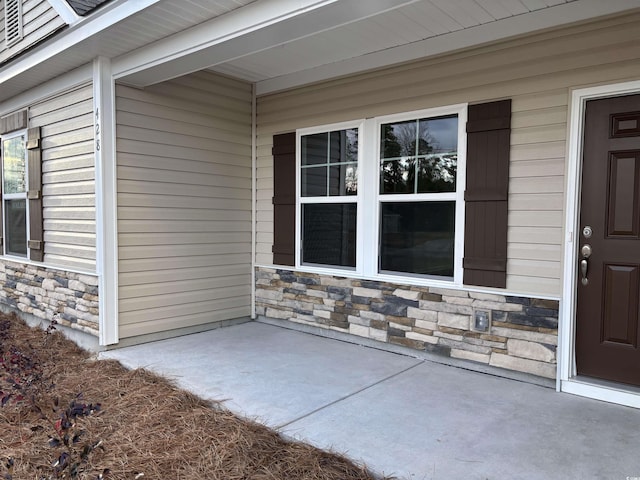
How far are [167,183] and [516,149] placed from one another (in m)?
3.15

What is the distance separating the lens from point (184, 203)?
4.57m

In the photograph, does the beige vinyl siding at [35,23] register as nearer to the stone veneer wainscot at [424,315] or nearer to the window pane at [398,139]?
the window pane at [398,139]

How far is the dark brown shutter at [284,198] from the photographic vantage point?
481 centimetres

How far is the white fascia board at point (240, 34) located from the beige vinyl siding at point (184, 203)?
48 centimetres

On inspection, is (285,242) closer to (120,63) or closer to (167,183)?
(167,183)

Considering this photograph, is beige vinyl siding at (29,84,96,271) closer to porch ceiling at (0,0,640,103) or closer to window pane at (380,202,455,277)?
porch ceiling at (0,0,640,103)

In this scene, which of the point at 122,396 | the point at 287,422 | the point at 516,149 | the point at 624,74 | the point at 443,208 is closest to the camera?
the point at 287,422

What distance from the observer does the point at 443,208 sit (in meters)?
3.75

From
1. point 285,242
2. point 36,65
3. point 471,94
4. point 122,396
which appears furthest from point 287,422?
point 36,65

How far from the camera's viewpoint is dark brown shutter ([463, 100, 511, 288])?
3393 mm

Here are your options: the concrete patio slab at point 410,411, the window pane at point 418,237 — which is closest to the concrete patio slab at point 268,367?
the concrete patio slab at point 410,411

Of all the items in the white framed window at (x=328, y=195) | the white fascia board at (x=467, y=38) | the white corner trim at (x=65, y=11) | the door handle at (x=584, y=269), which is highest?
the white corner trim at (x=65, y=11)

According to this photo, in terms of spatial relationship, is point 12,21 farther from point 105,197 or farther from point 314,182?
point 314,182

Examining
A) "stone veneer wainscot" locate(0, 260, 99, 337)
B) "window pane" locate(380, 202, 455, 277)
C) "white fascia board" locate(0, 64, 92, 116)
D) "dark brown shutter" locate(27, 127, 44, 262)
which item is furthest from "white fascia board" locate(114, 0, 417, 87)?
"stone veneer wainscot" locate(0, 260, 99, 337)
